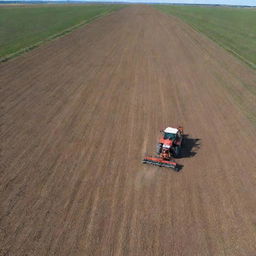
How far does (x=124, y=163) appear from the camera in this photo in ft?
48.1

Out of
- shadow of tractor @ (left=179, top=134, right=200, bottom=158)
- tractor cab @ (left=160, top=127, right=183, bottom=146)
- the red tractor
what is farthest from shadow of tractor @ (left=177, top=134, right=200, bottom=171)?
tractor cab @ (left=160, top=127, right=183, bottom=146)

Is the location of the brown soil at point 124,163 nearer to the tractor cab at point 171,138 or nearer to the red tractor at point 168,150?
the red tractor at point 168,150

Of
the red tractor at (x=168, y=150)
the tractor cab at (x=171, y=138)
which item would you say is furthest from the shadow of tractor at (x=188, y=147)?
the tractor cab at (x=171, y=138)

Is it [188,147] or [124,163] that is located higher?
[124,163]

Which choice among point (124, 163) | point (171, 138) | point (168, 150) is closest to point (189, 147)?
point (171, 138)

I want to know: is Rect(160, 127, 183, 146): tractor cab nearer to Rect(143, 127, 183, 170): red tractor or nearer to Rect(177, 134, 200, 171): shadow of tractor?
Rect(143, 127, 183, 170): red tractor

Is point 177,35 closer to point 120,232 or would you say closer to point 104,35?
point 104,35

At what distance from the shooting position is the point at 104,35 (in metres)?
47.9

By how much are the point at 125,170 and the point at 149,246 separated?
4.58 m

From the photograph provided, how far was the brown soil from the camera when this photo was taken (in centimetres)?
1069

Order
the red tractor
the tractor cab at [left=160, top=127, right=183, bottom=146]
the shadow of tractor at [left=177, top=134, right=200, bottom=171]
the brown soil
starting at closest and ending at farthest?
the brown soil, the red tractor, the tractor cab at [left=160, top=127, right=183, bottom=146], the shadow of tractor at [left=177, top=134, right=200, bottom=171]

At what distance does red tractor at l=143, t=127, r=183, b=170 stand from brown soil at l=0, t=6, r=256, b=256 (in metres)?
0.37

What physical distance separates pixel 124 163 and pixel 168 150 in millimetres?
2423

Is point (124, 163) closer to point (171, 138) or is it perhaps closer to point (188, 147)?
point (171, 138)
